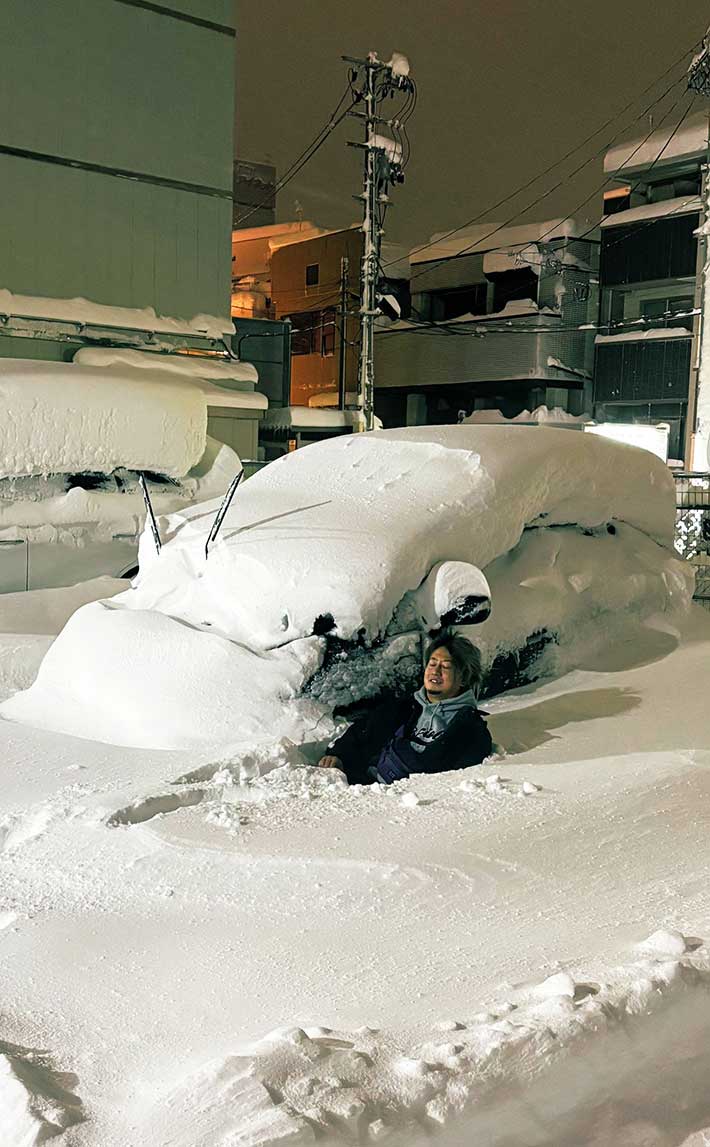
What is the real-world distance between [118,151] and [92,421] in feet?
18.0

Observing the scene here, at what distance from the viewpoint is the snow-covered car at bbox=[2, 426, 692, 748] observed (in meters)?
4.98

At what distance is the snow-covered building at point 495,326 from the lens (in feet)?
99.0

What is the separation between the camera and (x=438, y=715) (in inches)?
185

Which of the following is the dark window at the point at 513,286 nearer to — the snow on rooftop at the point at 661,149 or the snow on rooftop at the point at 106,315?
the snow on rooftop at the point at 661,149

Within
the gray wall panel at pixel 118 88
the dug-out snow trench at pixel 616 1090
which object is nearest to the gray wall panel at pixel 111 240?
the gray wall panel at pixel 118 88

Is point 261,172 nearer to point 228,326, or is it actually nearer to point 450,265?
point 450,265

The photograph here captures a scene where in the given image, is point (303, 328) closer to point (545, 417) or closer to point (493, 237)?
point (493, 237)

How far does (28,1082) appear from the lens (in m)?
2.14

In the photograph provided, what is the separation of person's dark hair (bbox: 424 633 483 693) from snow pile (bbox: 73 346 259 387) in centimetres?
825

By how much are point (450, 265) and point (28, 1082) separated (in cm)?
3287

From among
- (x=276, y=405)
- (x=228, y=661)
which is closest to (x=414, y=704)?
(x=228, y=661)

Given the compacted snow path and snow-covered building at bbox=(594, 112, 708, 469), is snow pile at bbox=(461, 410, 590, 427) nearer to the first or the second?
snow-covered building at bbox=(594, 112, 708, 469)

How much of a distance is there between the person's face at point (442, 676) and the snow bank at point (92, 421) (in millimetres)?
5088

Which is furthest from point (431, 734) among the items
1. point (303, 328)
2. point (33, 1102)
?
point (303, 328)
